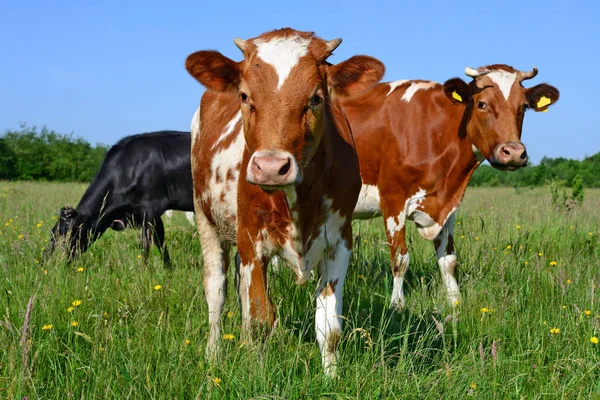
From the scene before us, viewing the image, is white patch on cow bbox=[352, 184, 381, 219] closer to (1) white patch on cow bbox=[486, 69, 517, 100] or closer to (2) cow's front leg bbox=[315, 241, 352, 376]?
(1) white patch on cow bbox=[486, 69, 517, 100]

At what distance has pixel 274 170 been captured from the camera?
2.65 m

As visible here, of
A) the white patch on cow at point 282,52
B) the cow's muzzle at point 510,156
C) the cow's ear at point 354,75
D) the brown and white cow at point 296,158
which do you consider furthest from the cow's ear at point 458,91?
the white patch on cow at point 282,52

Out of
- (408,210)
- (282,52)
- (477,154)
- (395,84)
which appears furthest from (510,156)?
(282,52)

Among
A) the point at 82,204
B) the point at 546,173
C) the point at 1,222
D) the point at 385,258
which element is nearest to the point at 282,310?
the point at 385,258

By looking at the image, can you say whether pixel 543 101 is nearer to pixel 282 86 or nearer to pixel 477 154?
pixel 477 154

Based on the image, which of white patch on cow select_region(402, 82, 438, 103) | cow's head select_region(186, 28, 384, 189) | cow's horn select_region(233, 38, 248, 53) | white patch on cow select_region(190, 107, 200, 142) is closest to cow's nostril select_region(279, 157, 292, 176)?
cow's head select_region(186, 28, 384, 189)

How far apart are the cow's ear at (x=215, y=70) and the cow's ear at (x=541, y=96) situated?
407 centimetres

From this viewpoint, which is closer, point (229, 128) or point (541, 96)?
point (229, 128)

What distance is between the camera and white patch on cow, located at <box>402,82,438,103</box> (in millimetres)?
6627

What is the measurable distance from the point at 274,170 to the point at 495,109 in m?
3.86

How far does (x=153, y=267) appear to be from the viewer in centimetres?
568

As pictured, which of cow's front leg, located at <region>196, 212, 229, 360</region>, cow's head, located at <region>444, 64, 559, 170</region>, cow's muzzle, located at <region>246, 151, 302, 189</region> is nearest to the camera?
cow's muzzle, located at <region>246, 151, 302, 189</region>

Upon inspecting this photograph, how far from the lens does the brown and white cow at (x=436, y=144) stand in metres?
5.81

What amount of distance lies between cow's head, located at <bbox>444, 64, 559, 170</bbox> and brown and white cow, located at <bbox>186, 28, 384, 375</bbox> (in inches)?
92.2
